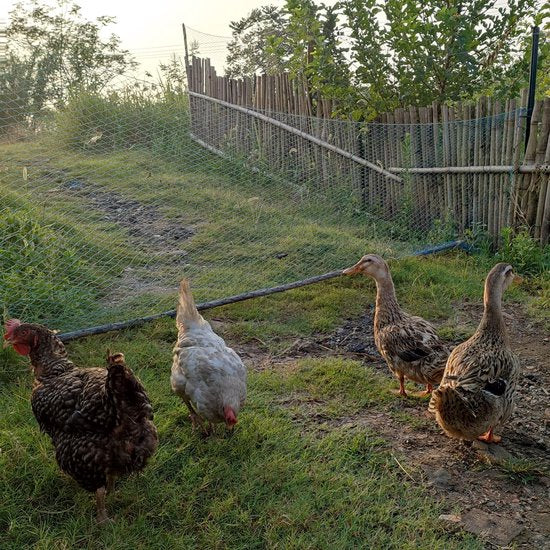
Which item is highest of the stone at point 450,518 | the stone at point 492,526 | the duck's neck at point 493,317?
the duck's neck at point 493,317

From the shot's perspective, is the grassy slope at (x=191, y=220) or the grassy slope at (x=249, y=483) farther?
the grassy slope at (x=191, y=220)

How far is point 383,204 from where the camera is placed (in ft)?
25.0

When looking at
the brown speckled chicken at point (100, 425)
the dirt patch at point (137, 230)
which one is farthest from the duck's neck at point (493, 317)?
the dirt patch at point (137, 230)

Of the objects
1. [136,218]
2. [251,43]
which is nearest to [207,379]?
[136,218]

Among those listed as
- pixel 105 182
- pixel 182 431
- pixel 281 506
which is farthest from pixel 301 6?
pixel 281 506

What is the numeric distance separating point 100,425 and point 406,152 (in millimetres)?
5733

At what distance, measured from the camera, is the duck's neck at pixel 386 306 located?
4215 millimetres

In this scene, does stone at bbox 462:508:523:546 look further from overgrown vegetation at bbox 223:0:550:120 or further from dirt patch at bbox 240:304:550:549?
overgrown vegetation at bbox 223:0:550:120

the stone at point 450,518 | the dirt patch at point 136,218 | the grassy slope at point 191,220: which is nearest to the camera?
the stone at point 450,518

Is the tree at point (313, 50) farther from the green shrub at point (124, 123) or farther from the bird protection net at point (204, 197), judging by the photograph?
the green shrub at point (124, 123)

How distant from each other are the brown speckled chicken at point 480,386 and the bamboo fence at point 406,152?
3.32 meters

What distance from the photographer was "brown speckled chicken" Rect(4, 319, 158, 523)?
2.51 metres

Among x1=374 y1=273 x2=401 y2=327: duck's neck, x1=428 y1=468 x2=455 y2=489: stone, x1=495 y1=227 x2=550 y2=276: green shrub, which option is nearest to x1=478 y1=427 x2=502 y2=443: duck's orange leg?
x1=428 y1=468 x2=455 y2=489: stone

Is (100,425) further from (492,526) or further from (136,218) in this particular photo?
(136,218)
